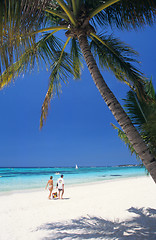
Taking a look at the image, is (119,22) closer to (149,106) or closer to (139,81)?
(139,81)

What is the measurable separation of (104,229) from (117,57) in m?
4.14

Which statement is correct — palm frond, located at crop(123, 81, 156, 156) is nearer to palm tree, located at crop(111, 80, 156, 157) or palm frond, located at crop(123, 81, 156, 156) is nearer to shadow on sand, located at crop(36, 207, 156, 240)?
palm tree, located at crop(111, 80, 156, 157)

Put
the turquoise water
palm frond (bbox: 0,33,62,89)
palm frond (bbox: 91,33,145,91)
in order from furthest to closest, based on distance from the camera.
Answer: the turquoise water → palm frond (bbox: 0,33,62,89) → palm frond (bbox: 91,33,145,91)

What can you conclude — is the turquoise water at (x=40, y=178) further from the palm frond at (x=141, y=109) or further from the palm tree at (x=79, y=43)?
the palm frond at (x=141, y=109)

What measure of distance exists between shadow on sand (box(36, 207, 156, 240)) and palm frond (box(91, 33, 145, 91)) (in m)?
3.27

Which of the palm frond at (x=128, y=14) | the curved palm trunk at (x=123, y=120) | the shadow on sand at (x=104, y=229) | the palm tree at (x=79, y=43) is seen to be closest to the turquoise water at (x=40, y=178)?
the shadow on sand at (x=104, y=229)

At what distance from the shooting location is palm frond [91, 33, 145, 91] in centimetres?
440

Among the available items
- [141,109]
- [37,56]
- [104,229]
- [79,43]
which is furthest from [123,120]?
[37,56]

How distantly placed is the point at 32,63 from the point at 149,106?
3319 millimetres

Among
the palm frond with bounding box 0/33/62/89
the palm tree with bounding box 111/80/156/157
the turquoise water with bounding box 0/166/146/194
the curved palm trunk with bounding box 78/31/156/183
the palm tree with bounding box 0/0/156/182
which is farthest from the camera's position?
the turquoise water with bounding box 0/166/146/194

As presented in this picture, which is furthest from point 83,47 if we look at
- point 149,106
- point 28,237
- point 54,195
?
point 54,195

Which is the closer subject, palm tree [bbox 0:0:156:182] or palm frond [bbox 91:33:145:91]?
palm tree [bbox 0:0:156:182]

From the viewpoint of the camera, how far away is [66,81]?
6203 millimetres

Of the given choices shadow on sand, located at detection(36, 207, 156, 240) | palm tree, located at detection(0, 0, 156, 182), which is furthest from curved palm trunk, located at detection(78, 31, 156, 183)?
shadow on sand, located at detection(36, 207, 156, 240)
